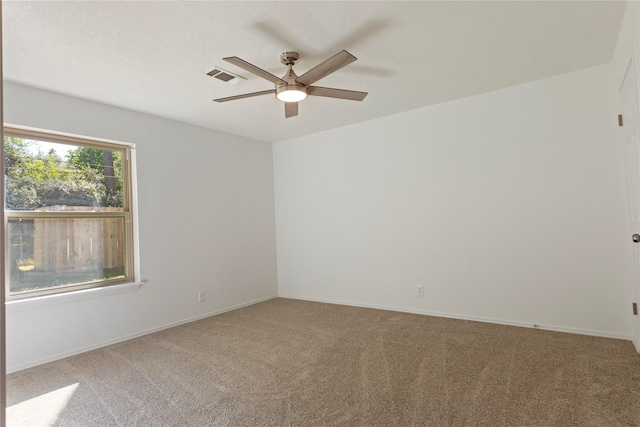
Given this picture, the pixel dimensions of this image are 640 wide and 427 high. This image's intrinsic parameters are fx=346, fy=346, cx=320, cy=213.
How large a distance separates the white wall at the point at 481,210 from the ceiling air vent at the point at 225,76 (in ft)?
6.53

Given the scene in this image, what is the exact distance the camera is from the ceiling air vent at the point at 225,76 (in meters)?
2.84

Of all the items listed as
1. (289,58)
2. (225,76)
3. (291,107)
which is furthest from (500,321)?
(225,76)

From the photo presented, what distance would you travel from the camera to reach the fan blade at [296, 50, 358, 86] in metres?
2.20

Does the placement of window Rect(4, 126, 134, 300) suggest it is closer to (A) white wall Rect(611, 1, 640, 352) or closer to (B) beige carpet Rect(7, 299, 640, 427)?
(B) beige carpet Rect(7, 299, 640, 427)

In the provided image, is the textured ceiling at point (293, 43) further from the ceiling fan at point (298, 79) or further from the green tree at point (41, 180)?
the green tree at point (41, 180)

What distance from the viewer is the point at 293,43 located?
252 cm

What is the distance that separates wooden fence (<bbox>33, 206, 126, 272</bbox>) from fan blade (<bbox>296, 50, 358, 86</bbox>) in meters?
2.57

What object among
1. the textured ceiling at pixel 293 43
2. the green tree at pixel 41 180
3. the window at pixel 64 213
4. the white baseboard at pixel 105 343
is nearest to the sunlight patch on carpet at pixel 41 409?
the white baseboard at pixel 105 343

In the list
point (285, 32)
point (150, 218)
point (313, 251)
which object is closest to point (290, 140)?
point (313, 251)

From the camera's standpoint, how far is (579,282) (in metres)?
3.21

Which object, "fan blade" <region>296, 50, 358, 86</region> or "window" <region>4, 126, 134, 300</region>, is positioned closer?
"fan blade" <region>296, 50, 358, 86</region>

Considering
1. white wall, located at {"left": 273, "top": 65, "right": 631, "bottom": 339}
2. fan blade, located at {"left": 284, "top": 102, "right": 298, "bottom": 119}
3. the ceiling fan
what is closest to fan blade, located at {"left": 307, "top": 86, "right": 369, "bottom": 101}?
the ceiling fan

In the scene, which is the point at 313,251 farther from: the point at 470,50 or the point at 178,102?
the point at 470,50

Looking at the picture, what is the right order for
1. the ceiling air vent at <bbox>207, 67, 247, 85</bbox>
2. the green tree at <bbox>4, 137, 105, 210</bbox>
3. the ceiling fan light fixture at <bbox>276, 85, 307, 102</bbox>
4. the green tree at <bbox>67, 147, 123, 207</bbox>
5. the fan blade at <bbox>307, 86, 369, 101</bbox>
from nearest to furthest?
the ceiling fan light fixture at <bbox>276, 85, 307, 102</bbox>, the fan blade at <bbox>307, 86, 369, 101</bbox>, the ceiling air vent at <bbox>207, 67, 247, 85</bbox>, the green tree at <bbox>4, 137, 105, 210</bbox>, the green tree at <bbox>67, 147, 123, 207</bbox>
